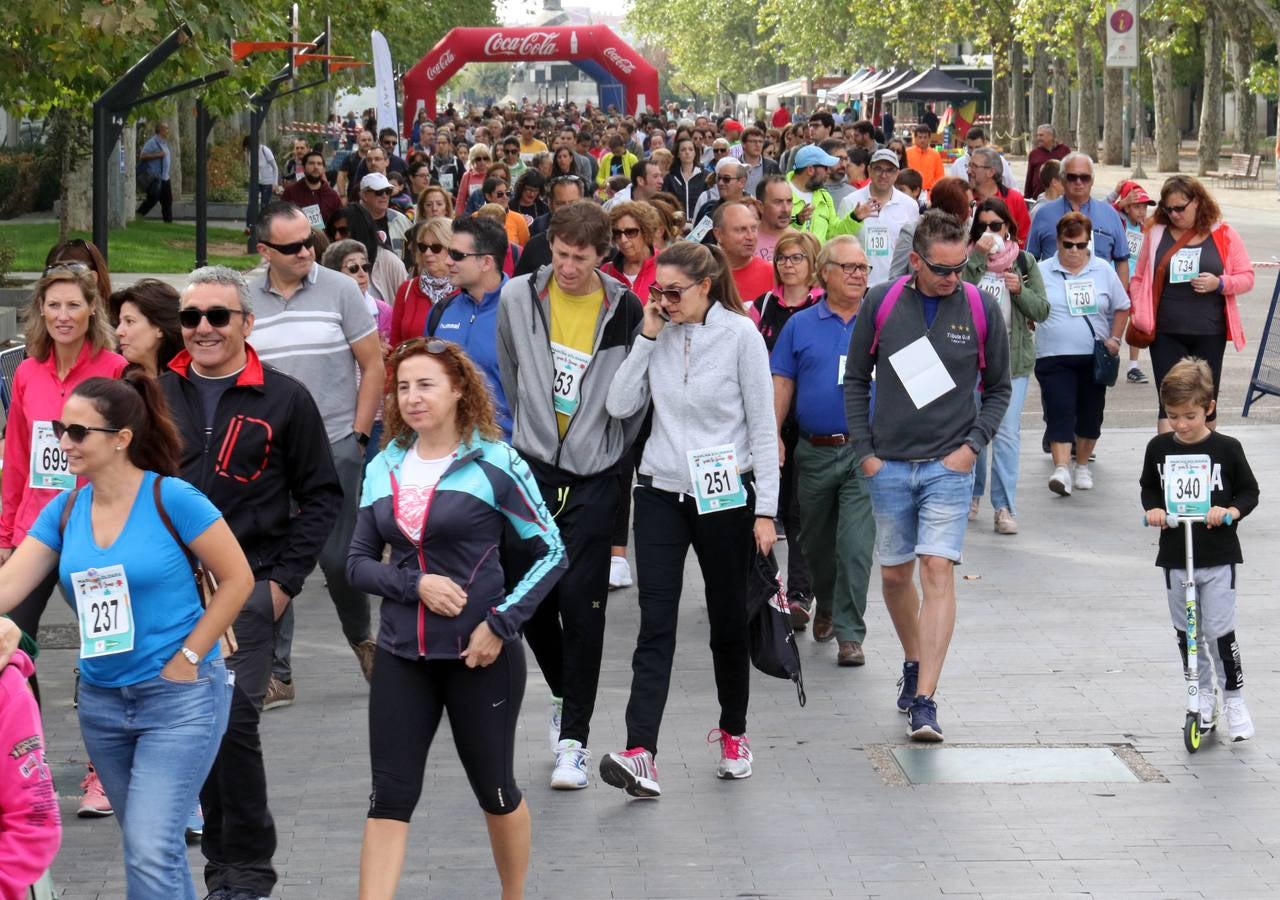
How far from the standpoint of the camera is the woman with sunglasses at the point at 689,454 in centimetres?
686

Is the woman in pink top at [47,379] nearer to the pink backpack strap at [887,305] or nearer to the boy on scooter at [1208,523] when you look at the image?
the pink backpack strap at [887,305]

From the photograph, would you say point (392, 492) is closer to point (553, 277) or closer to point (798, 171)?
point (553, 277)

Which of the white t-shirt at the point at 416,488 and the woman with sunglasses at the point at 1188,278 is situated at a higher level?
the woman with sunglasses at the point at 1188,278

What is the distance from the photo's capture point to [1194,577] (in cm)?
736

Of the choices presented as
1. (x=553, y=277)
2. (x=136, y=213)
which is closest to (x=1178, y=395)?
(x=553, y=277)

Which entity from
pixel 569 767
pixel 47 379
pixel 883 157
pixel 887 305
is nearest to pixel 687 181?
pixel 883 157

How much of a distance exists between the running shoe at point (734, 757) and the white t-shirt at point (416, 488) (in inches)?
83.9

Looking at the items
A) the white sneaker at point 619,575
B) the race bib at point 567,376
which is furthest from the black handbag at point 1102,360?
the race bib at point 567,376

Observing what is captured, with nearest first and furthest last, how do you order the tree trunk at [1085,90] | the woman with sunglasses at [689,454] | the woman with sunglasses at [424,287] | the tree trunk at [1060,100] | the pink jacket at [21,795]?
the pink jacket at [21,795], the woman with sunglasses at [689,454], the woman with sunglasses at [424,287], the tree trunk at [1085,90], the tree trunk at [1060,100]

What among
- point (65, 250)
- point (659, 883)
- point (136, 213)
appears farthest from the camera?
point (136, 213)

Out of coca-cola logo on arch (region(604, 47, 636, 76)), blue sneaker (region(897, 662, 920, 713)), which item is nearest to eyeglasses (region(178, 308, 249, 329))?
blue sneaker (region(897, 662, 920, 713))

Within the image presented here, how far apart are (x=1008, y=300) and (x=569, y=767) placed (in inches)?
196

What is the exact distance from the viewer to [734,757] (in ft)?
23.3

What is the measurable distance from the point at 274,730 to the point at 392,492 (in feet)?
8.97
